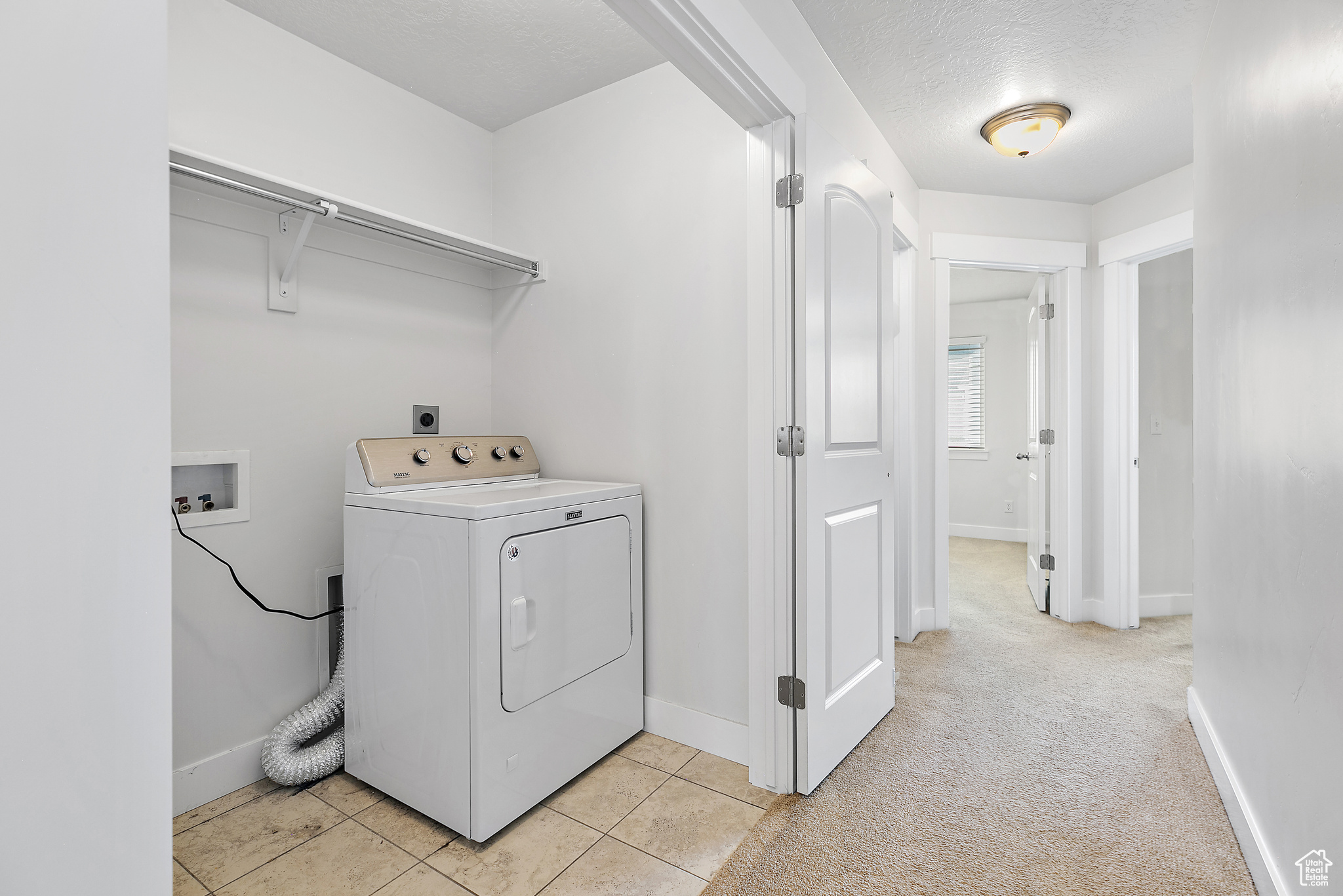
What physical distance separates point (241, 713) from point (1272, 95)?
10.1 feet

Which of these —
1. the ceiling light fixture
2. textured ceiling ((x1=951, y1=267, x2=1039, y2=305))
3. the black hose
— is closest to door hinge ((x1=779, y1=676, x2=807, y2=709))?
the black hose

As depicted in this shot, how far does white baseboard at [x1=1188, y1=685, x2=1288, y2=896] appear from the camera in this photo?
1328 mm

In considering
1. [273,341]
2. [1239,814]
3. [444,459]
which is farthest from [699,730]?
[273,341]

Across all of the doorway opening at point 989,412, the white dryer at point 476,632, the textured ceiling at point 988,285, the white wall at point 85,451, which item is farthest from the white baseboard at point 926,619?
the white wall at point 85,451

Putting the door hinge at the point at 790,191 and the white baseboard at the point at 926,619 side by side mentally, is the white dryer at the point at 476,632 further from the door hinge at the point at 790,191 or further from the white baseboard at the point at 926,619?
the white baseboard at the point at 926,619

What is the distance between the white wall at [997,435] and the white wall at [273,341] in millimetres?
5330

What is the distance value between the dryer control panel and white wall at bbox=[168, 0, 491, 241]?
30.8 inches

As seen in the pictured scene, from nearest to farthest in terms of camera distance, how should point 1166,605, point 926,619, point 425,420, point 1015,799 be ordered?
point 1015,799, point 425,420, point 926,619, point 1166,605

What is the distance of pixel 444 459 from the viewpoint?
203cm

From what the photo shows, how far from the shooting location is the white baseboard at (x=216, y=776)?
172 centimetres

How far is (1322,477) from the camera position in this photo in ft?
3.67

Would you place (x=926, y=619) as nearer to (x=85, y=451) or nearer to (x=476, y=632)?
(x=476, y=632)

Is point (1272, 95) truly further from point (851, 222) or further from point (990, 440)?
point (990, 440)

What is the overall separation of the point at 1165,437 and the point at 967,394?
275 centimetres
